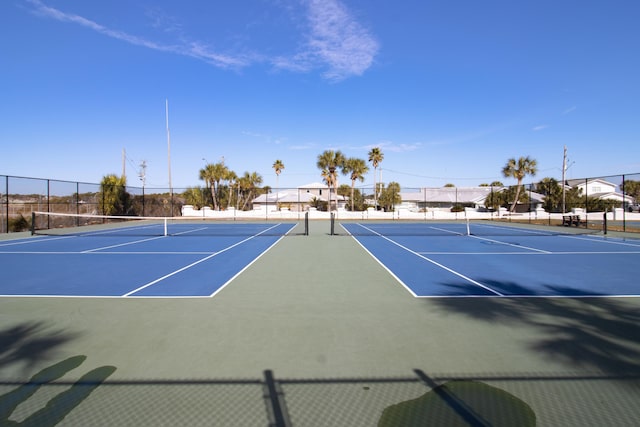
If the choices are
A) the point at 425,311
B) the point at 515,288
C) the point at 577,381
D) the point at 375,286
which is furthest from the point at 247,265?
the point at 577,381

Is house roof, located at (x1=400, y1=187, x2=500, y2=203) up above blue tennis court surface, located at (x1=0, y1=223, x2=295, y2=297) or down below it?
above

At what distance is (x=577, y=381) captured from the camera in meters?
3.63

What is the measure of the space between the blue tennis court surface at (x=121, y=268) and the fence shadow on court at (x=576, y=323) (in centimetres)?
545

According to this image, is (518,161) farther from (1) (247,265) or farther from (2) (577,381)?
(2) (577,381)

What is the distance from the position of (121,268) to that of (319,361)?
26.9 ft

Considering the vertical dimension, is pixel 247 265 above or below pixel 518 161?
below

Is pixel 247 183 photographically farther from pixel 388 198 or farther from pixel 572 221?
pixel 572 221

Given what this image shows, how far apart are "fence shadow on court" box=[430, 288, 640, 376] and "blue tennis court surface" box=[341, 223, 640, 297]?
0.49 metres

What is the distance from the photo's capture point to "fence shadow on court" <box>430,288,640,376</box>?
4117 mm

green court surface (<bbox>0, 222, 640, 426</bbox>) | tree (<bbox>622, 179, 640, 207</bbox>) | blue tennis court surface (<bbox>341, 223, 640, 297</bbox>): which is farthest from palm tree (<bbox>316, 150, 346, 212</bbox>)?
tree (<bbox>622, 179, 640, 207</bbox>)

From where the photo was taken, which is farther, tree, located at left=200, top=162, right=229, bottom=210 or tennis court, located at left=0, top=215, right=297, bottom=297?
tree, located at left=200, top=162, right=229, bottom=210

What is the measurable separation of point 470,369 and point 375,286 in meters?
3.93

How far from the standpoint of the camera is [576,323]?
5309 mm

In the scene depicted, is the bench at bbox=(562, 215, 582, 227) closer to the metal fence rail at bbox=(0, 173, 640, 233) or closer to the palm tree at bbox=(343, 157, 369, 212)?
the metal fence rail at bbox=(0, 173, 640, 233)
